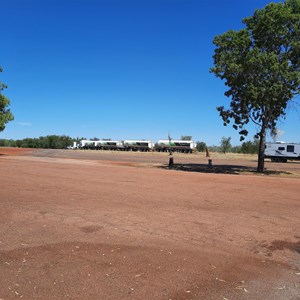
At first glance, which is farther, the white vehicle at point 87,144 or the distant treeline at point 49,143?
the distant treeline at point 49,143

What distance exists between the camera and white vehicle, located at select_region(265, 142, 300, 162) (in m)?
56.7

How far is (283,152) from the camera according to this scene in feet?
186

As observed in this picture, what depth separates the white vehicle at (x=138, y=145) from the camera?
351ft

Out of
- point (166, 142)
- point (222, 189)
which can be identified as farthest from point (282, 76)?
point (166, 142)

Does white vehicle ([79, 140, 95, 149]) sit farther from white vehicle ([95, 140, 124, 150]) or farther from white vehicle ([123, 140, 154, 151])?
white vehicle ([123, 140, 154, 151])

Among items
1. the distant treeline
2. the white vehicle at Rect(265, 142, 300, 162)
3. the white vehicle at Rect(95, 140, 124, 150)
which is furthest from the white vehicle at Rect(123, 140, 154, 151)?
the white vehicle at Rect(265, 142, 300, 162)

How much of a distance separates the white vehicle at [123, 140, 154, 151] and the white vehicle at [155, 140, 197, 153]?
210 cm

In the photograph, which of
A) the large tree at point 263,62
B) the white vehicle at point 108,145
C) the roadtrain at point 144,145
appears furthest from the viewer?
the white vehicle at point 108,145

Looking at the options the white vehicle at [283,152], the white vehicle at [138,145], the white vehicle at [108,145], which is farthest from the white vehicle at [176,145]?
the white vehicle at [283,152]

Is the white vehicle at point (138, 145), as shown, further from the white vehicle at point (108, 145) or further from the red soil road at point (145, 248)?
the red soil road at point (145, 248)

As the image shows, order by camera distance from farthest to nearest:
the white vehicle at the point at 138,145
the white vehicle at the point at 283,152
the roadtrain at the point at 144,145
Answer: the white vehicle at the point at 138,145 → the roadtrain at the point at 144,145 → the white vehicle at the point at 283,152

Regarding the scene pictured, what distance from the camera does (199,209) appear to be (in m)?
11.3

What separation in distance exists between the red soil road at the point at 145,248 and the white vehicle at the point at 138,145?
94143mm

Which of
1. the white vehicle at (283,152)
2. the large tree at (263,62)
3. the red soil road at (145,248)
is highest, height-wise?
the large tree at (263,62)
